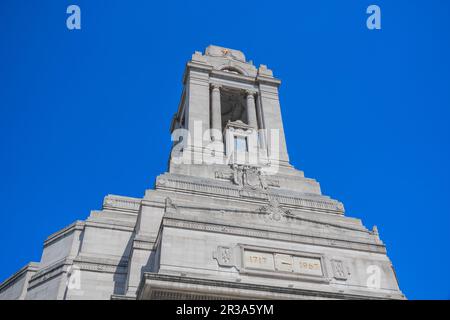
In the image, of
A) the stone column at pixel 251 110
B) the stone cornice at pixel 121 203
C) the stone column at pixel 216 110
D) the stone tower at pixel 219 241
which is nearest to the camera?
the stone tower at pixel 219 241

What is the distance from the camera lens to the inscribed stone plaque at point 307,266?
21.0 meters

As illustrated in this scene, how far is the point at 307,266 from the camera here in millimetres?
21234

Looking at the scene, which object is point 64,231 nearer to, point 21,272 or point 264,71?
point 21,272

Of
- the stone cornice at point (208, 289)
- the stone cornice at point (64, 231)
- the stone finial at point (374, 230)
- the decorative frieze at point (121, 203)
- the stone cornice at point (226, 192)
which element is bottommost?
the stone cornice at point (208, 289)

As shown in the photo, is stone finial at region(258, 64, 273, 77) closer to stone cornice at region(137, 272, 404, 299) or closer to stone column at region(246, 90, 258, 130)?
stone column at region(246, 90, 258, 130)

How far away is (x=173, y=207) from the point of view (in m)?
22.7

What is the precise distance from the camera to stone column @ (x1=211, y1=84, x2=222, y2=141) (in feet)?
132

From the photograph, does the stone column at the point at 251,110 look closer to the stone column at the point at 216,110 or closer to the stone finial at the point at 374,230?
the stone column at the point at 216,110

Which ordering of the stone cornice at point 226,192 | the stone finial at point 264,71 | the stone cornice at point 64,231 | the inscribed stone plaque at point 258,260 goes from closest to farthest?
the inscribed stone plaque at point 258,260
the stone cornice at point 226,192
the stone cornice at point 64,231
the stone finial at point 264,71

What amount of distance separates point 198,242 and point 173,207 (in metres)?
2.59

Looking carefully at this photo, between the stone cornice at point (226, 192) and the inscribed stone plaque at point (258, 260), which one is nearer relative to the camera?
the inscribed stone plaque at point (258, 260)

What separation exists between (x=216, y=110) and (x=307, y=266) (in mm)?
23110

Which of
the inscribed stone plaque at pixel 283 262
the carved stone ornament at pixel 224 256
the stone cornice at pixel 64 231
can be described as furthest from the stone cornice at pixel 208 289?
the stone cornice at pixel 64 231

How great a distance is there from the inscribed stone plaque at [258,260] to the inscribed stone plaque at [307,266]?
1.12 m
